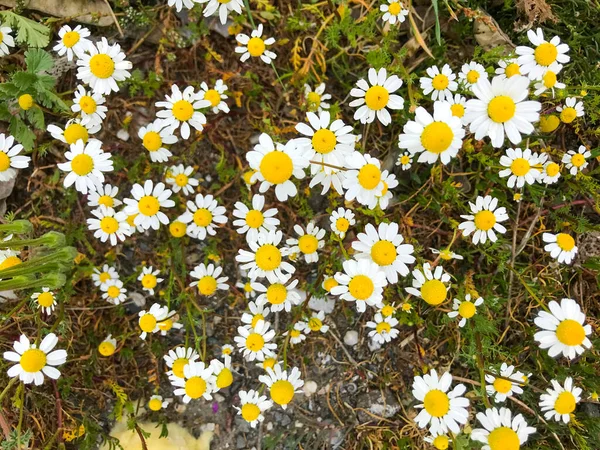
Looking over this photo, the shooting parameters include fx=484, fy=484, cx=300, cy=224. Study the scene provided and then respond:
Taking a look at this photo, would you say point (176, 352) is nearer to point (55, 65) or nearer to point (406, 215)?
point (406, 215)

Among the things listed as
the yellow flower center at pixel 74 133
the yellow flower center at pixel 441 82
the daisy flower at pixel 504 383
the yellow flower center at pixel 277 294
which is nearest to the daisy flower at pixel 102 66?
the yellow flower center at pixel 74 133

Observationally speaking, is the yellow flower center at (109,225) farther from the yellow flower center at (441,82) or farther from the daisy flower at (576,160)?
the daisy flower at (576,160)

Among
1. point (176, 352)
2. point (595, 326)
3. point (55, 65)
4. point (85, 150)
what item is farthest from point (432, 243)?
point (55, 65)

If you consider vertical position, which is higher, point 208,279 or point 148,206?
point 148,206

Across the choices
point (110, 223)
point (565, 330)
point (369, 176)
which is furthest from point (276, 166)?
point (565, 330)

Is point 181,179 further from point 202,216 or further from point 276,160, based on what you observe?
point 276,160
